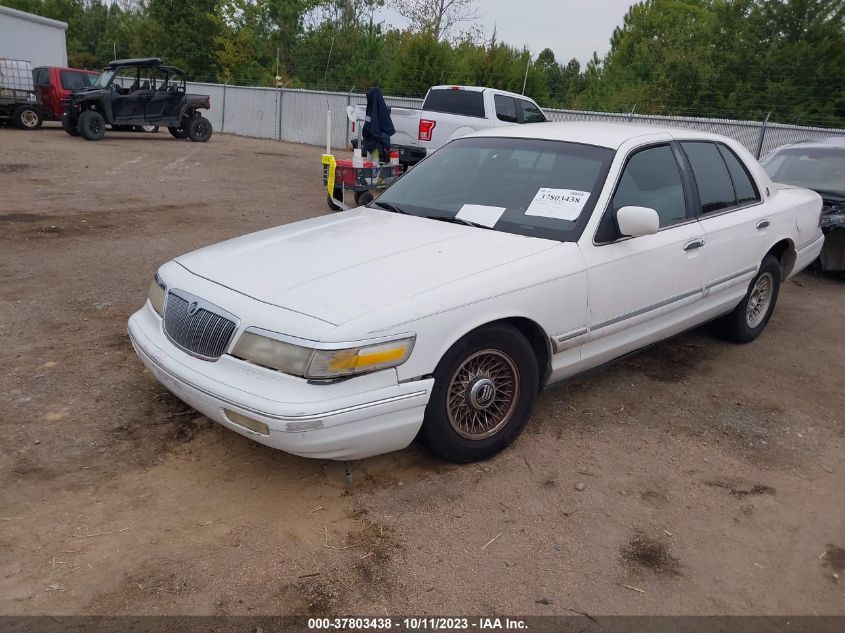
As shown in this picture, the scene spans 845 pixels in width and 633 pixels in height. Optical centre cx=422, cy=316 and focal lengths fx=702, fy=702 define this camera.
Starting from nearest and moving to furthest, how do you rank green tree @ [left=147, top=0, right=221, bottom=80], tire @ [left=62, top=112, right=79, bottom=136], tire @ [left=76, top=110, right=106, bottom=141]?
tire @ [left=76, top=110, right=106, bottom=141] → tire @ [left=62, top=112, right=79, bottom=136] → green tree @ [left=147, top=0, right=221, bottom=80]

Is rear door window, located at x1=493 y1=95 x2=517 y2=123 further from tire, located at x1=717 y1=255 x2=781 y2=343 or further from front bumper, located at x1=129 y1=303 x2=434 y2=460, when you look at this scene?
front bumper, located at x1=129 y1=303 x2=434 y2=460

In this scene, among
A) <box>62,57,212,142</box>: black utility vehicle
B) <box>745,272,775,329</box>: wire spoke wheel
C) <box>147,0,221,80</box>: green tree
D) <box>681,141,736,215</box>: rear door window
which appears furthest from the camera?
<box>147,0,221,80</box>: green tree

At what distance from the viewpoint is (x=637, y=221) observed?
368cm

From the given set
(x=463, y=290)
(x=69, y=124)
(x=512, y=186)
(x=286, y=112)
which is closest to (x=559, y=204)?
(x=512, y=186)

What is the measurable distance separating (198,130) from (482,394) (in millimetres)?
19110

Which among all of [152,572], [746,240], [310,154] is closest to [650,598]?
[152,572]

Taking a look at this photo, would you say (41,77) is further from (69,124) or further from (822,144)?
(822,144)

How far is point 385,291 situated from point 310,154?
1759 centimetres

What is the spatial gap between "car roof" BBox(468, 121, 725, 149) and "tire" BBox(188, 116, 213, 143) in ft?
56.5

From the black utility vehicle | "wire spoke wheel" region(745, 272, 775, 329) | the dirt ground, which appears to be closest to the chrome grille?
the dirt ground

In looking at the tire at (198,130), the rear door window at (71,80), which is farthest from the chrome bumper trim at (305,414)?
the rear door window at (71,80)

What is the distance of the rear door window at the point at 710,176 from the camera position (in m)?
4.60

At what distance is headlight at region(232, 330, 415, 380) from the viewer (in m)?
2.84

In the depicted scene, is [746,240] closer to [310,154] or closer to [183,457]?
[183,457]
